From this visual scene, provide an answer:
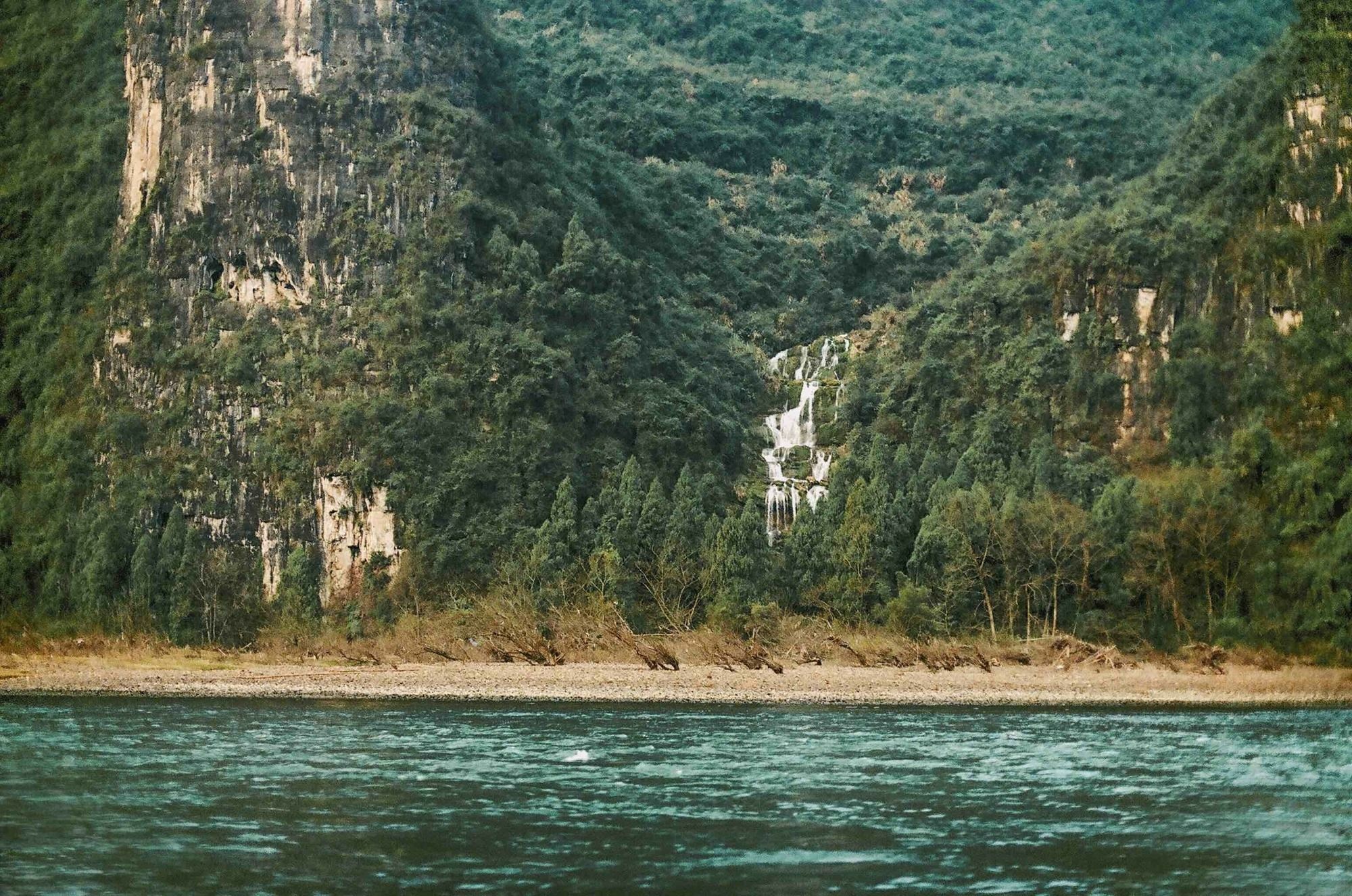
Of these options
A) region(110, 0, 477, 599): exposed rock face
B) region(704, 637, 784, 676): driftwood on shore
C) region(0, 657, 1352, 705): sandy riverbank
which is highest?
region(110, 0, 477, 599): exposed rock face

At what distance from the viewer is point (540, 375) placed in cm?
11069

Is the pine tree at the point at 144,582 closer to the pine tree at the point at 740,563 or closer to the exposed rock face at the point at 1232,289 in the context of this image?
the pine tree at the point at 740,563

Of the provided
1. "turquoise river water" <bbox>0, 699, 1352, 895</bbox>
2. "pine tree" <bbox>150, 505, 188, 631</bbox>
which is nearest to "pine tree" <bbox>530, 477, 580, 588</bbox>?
"pine tree" <bbox>150, 505, 188, 631</bbox>

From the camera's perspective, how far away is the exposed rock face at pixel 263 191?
372 feet

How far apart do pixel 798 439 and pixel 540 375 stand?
75.9 feet

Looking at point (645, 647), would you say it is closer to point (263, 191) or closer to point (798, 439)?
point (798, 439)

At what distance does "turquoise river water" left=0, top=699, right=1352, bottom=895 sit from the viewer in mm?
31688

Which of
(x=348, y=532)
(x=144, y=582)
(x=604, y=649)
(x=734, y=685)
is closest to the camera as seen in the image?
(x=734, y=685)

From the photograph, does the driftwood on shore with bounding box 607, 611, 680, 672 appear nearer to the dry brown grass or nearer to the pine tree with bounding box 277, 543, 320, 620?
the dry brown grass

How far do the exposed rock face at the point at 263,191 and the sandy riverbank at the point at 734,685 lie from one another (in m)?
34.7

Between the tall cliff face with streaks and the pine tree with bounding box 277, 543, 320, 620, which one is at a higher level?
the tall cliff face with streaks

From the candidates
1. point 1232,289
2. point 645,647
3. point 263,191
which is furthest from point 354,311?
point 1232,289

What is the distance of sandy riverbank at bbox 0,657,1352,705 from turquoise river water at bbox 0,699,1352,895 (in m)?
7.80

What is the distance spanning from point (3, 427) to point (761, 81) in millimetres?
92922
